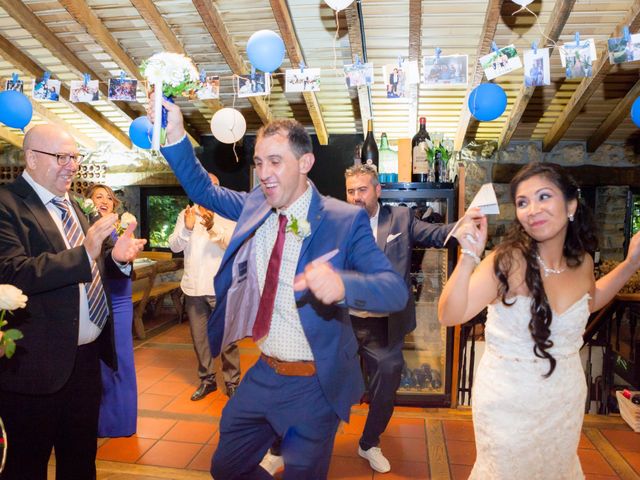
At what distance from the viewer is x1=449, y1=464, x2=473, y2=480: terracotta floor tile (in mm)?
2902

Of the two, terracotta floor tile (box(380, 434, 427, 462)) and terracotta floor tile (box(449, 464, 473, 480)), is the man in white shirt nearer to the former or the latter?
terracotta floor tile (box(380, 434, 427, 462))

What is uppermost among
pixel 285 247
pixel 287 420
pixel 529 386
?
pixel 285 247

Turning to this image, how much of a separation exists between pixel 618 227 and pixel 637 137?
1.22 metres

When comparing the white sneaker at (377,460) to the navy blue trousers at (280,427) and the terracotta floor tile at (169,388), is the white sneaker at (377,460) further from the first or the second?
the terracotta floor tile at (169,388)

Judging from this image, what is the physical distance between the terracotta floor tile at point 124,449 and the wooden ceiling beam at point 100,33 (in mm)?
2759

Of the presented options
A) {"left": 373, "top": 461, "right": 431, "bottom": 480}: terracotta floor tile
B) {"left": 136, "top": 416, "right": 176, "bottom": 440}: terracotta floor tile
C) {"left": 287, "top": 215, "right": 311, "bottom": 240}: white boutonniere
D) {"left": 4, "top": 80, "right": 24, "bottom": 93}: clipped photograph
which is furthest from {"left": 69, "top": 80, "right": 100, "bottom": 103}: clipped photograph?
{"left": 373, "top": 461, "right": 431, "bottom": 480}: terracotta floor tile

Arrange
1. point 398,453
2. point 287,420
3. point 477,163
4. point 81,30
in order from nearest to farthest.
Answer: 1. point 287,420
2. point 398,453
3. point 81,30
4. point 477,163

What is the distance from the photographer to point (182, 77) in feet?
5.93

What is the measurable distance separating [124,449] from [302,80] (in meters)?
2.92

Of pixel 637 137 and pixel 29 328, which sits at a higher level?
pixel 637 137

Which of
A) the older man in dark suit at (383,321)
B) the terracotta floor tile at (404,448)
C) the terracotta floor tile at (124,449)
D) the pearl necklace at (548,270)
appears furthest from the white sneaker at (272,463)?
the pearl necklace at (548,270)

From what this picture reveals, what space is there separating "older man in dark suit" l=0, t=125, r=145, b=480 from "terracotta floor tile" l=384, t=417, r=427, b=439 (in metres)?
2.08

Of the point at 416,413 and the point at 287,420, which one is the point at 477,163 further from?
the point at 287,420

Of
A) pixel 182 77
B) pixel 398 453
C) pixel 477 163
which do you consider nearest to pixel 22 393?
pixel 182 77
